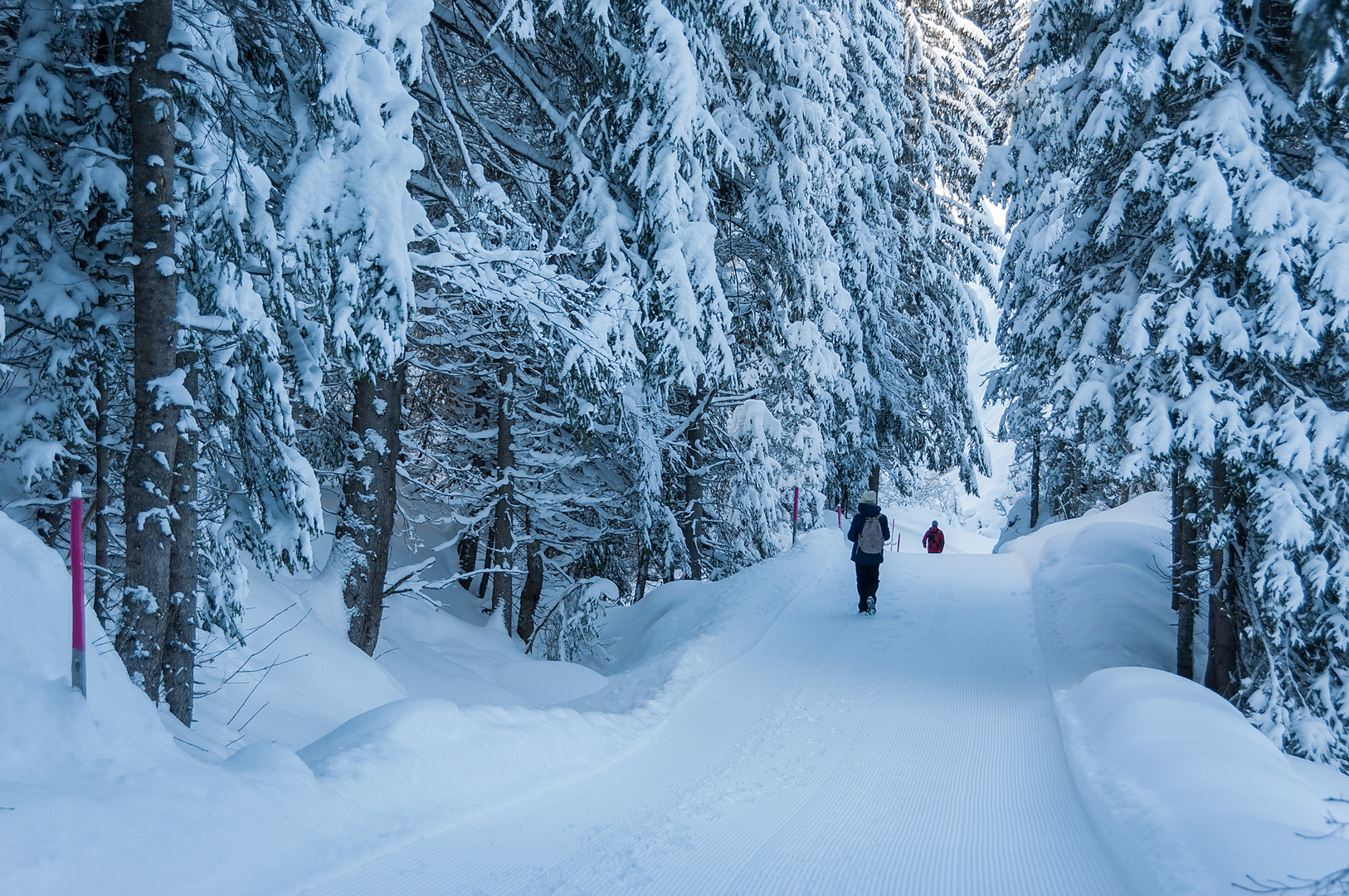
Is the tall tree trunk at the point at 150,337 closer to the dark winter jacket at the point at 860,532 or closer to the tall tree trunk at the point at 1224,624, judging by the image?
the dark winter jacket at the point at 860,532

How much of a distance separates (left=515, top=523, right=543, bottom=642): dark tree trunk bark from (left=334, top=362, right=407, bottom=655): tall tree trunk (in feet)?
18.3

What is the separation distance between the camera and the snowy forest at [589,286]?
5.03 meters

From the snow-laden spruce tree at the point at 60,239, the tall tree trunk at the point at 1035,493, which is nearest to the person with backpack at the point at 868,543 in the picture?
the snow-laden spruce tree at the point at 60,239

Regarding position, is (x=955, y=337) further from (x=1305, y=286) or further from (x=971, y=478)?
(x=1305, y=286)

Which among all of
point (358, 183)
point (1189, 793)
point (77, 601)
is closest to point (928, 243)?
point (1189, 793)

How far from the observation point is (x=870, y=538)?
36.9 feet

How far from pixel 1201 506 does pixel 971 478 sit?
16571 millimetres

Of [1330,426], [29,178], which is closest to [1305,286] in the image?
[1330,426]

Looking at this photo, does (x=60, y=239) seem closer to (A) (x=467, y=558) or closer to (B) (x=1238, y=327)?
(B) (x=1238, y=327)

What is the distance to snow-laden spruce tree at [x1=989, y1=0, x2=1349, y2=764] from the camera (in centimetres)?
775

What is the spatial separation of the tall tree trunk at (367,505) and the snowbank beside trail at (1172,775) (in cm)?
647

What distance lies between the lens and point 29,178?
5203 millimetres

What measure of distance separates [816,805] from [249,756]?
3272 millimetres

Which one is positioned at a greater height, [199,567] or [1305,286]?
[1305,286]
